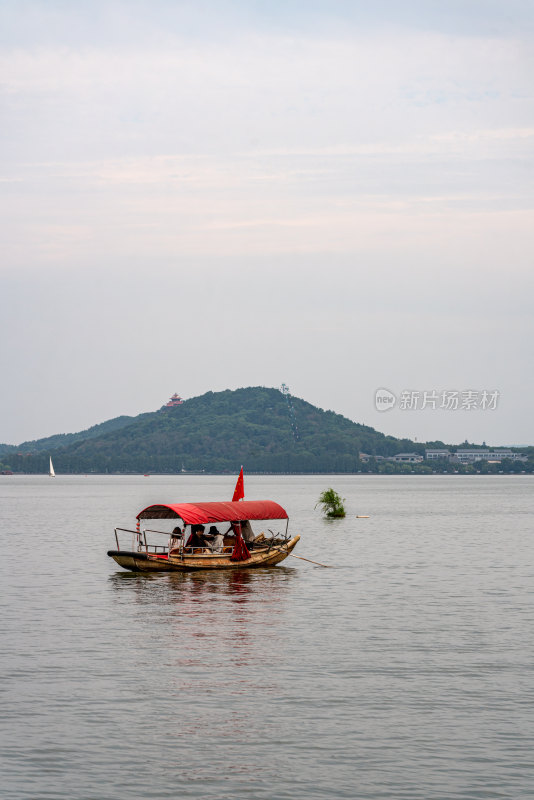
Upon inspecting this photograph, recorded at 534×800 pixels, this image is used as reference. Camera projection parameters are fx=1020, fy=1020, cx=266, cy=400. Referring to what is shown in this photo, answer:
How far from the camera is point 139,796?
18.0m

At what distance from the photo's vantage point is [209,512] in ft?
174

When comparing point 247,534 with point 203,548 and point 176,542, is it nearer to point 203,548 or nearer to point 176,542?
point 203,548

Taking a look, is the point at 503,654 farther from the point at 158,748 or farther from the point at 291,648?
the point at 158,748

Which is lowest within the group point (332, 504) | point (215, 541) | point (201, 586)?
point (201, 586)

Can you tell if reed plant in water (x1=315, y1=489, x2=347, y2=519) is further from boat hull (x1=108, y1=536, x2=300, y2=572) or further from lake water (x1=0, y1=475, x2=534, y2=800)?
lake water (x1=0, y1=475, x2=534, y2=800)

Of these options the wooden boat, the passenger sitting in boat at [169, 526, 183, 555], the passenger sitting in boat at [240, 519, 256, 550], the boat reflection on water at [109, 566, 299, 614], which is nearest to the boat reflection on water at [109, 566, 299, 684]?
the boat reflection on water at [109, 566, 299, 614]

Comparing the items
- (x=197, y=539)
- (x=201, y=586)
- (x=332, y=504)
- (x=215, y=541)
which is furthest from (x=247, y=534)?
(x=332, y=504)

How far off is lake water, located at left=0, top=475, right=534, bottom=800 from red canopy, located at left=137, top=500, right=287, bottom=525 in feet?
10.1

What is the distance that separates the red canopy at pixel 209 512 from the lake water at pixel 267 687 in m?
3.08

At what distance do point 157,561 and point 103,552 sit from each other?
22.3 meters

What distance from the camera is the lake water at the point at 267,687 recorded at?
18984 millimetres

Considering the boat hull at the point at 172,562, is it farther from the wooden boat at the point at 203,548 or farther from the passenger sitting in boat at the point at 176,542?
the passenger sitting in boat at the point at 176,542

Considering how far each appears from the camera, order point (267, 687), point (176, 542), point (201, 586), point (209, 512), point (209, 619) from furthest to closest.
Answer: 1. point (209, 512)
2. point (176, 542)
3. point (201, 586)
4. point (209, 619)
5. point (267, 687)

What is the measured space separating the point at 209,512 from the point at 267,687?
27284mm
